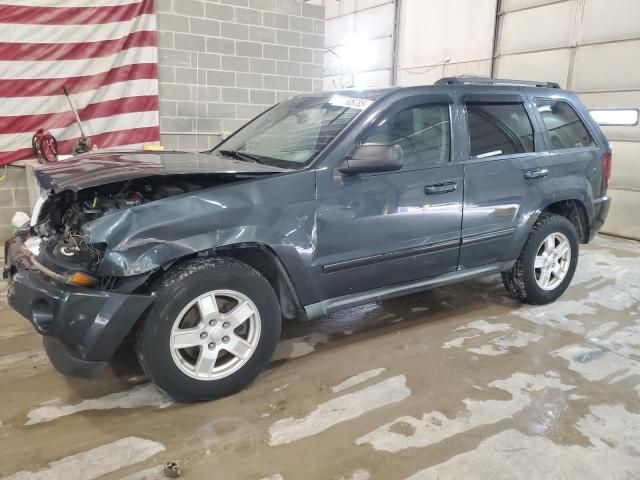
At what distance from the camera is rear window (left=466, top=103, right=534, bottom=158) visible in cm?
341

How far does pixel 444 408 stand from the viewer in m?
2.58

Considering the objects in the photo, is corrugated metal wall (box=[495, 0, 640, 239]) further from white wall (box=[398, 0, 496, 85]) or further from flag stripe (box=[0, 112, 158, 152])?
flag stripe (box=[0, 112, 158, 152])

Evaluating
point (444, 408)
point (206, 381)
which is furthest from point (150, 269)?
point (444, 408)

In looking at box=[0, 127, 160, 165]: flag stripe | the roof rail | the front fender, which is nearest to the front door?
the front fender

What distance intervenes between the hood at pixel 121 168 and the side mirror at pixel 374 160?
38cm

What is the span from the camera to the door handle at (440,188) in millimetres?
3135

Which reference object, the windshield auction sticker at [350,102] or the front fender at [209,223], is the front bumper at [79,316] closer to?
the front fender at [209,223]

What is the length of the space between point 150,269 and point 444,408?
158cm

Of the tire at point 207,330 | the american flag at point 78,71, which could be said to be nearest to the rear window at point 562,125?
the tire at point 207,330

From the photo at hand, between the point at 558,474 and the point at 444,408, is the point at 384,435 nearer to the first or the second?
the point at 444,408

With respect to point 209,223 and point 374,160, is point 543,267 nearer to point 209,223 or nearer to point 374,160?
point 374,160

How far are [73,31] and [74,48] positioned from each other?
178mm

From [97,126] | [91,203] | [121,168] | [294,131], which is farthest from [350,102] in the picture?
[97,126]

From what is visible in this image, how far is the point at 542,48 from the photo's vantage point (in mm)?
8430
